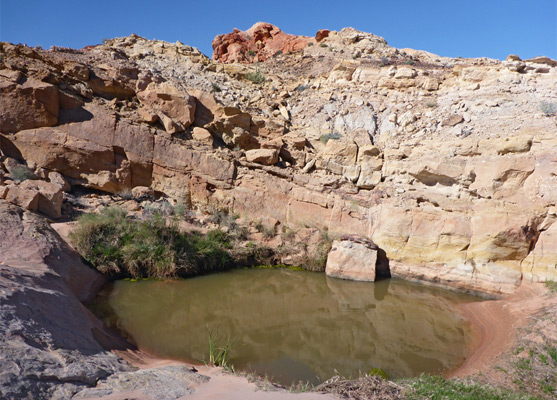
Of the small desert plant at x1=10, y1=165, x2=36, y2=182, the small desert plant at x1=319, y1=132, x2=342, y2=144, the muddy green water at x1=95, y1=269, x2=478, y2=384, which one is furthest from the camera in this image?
the small desert plant at x1=319, y1=132, x2=342, y2=144

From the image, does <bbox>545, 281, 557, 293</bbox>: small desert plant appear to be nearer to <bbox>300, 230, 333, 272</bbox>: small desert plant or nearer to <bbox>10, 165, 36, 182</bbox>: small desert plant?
<bbox>300, 230, 333, 272</bbox>: small desert plant

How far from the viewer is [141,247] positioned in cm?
894

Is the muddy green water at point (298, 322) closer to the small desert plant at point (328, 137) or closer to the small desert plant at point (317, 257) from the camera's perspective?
the small desert plant at point (317, 257)

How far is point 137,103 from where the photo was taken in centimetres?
1304

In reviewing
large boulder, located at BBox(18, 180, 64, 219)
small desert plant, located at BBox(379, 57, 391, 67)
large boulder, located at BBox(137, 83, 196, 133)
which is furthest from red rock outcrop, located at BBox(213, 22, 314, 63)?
large boulder, located at BBox(18, 180, 64, 219)

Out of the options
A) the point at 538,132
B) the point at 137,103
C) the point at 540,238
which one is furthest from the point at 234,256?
the point at 538,132

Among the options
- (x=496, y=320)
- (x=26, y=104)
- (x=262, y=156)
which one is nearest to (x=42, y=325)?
(x=496, y=320)

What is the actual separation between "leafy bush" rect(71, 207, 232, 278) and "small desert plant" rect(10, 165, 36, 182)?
2.31m

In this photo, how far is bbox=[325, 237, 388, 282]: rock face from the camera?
9.83 m

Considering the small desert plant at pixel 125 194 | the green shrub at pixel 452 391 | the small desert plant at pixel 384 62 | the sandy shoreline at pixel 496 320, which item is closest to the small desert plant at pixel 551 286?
the sandy shoreline at pixel 496 320

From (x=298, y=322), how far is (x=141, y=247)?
4.46m

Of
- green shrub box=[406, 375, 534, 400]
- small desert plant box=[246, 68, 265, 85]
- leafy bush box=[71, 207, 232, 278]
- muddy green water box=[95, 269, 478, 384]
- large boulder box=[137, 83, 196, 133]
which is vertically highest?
small desert plant box=[246, 68, 265, 85]

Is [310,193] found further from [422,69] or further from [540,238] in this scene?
[422,69]

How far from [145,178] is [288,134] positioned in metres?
5.78
